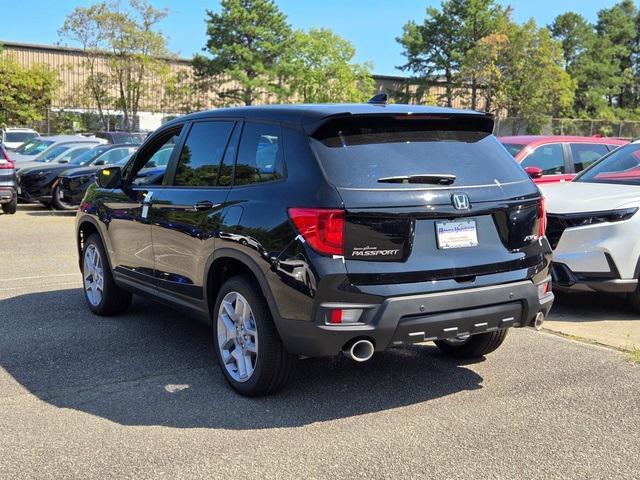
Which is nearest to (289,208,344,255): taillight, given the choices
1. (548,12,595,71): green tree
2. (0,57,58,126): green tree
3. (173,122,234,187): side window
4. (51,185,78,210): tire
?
(173,122,234,187): side window

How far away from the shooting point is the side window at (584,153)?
1042 centimetres

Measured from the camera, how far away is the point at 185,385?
15.6ft

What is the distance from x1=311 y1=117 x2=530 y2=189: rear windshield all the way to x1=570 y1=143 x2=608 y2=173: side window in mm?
6283

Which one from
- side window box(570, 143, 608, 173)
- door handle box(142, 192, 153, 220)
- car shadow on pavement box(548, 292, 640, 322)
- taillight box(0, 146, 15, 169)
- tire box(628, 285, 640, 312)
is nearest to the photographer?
door handle box(142, 192, 153, 220)

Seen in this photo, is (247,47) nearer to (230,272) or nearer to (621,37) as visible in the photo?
(621,37)

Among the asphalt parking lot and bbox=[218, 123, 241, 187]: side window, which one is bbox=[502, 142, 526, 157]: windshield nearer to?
the asphalt parking lot

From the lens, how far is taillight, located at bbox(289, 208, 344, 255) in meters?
3.87

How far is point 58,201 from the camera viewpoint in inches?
651

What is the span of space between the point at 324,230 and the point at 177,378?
1.75m

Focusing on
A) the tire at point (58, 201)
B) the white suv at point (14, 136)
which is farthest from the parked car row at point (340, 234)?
the white suv at point (14, 136)

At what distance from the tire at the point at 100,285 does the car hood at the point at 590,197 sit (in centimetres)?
411

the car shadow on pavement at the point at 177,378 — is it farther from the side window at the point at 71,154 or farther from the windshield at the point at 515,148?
the side window at the point at 71,154

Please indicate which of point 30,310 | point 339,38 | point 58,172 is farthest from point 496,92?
point 30,310

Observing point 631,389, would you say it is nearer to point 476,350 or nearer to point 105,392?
point 476,350
